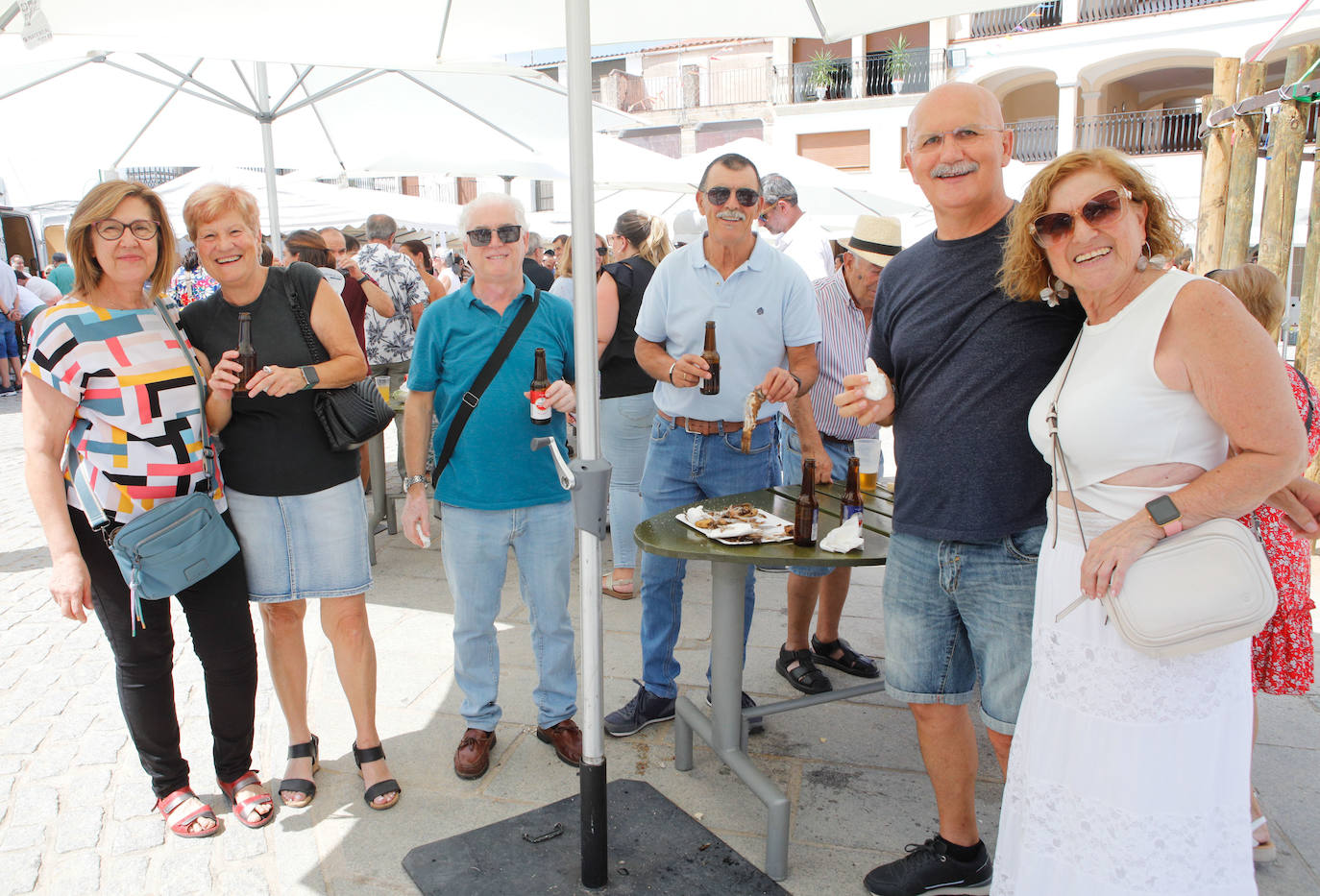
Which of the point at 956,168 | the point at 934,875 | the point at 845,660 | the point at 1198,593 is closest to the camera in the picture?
the point at 1198,593

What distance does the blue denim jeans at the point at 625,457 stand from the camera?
4.98 meters

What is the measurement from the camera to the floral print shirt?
21.3 feet

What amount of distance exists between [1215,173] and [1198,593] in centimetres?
624

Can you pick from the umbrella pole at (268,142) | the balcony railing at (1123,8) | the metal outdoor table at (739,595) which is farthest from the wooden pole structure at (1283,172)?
the balcony railing at (1123,8)

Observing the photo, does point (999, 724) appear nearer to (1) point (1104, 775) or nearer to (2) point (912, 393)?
(1) point (1104, 775)

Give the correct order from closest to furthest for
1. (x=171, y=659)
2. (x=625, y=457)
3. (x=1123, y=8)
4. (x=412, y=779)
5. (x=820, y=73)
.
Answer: (x=171, y=659) < (x=412, y=779) < (x=625, y=457) < (x=1123, y=8) < (x=820, y=73)

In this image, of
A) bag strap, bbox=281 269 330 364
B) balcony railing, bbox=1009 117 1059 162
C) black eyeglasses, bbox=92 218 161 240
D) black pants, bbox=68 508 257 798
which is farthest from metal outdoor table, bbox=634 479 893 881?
balcony railing, bbox=1009 117 1059 162

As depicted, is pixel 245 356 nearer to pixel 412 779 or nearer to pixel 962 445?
pixel 412 779

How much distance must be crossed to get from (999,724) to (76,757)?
3.18 metres

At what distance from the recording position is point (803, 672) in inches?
155

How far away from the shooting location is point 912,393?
2436mm

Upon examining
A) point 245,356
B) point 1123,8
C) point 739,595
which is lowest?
point 739,595

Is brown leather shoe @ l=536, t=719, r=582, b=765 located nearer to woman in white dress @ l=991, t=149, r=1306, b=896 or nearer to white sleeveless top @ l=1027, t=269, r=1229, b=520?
woman in white dress @ l=991, t=149, r=1306, b=896

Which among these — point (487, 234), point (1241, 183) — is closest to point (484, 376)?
point (487, 234)
